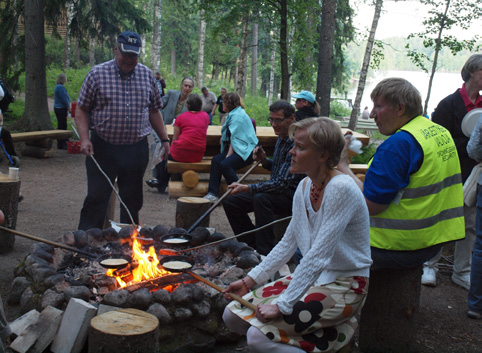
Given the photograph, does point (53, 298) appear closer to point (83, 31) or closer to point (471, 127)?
point (471, 127)

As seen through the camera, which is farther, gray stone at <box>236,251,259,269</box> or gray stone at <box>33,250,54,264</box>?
gray stone at <box>236,251,259,269</box>

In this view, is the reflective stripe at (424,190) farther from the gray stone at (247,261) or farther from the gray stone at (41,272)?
the gray stone at (41,272)

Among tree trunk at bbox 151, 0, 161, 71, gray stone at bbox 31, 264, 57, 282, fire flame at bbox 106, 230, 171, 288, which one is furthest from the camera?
tree trunk at bbox 151, 0, 161, 71

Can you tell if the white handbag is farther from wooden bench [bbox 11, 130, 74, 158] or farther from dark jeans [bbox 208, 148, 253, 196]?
wooden bench [bbox 11, 130, 74, 158]

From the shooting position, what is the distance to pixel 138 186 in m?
5.31

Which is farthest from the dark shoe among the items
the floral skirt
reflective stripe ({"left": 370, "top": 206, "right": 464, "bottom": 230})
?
the floral skirt

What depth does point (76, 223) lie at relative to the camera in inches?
248

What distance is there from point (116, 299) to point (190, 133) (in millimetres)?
4706

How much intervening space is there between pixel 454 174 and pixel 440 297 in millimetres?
1939

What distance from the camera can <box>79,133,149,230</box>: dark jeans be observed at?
5.04m

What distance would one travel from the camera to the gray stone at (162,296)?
347 cm

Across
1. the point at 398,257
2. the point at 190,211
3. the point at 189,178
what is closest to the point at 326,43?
the point at 189,178

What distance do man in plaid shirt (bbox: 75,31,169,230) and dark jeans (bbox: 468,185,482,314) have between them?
3227mm

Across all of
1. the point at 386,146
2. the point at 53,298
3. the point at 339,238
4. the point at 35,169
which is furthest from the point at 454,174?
the point at 35,169
